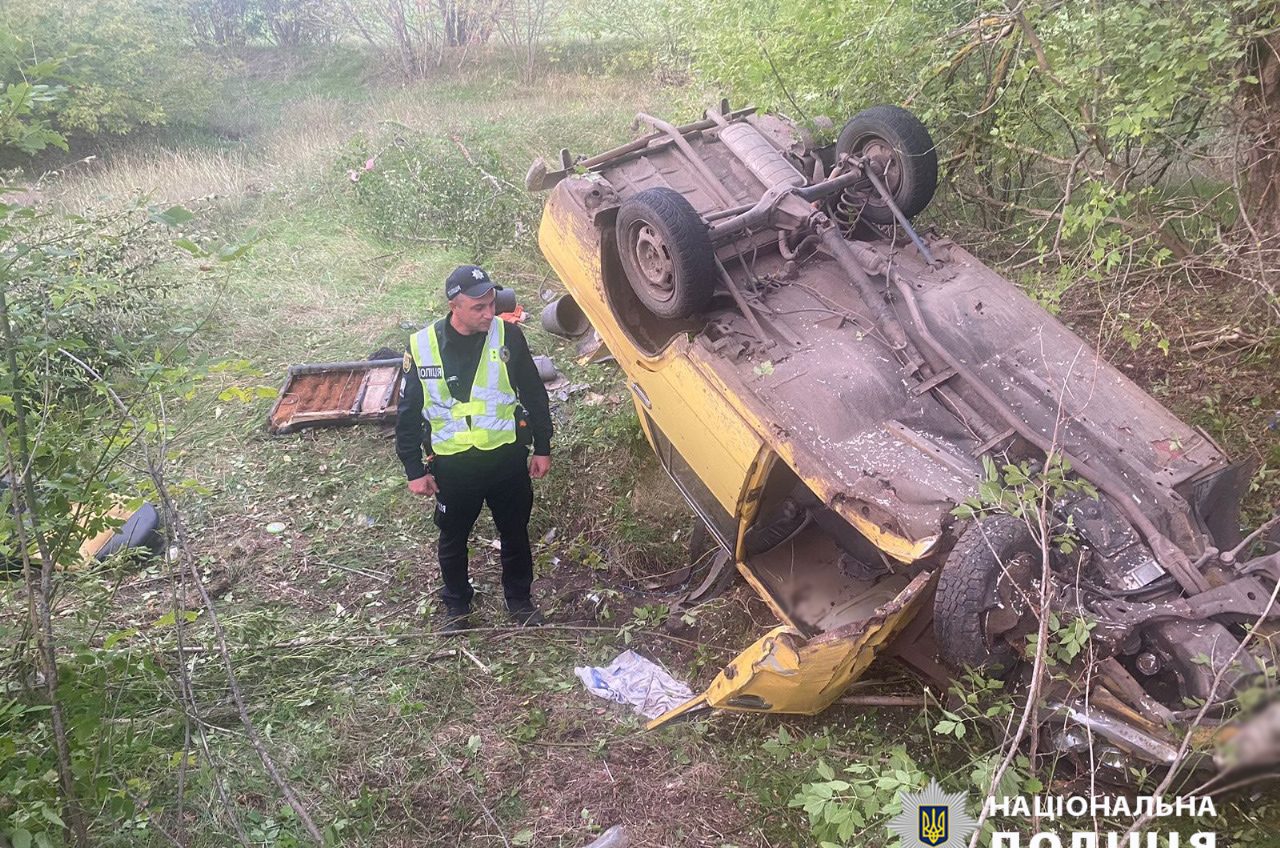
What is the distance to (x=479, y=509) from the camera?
391 centimetres

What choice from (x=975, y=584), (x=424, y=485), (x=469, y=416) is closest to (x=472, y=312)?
(x=469, y=416)

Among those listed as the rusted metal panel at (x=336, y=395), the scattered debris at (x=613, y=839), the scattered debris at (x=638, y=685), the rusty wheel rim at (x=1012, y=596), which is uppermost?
the rusty wheel rim at (x=1012, y=596)

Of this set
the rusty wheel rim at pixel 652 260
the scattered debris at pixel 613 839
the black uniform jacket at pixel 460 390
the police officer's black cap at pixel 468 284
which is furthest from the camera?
the rusty wheel rim at pixel 652 260

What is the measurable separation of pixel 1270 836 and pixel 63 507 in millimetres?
3996

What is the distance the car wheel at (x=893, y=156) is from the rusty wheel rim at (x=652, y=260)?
54.7 inches

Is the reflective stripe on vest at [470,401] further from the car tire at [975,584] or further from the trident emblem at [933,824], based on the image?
the trident emblem at [933,824]

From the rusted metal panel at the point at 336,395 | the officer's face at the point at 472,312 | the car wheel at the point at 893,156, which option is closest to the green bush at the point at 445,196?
the rusted metal panel at the point at 336,395

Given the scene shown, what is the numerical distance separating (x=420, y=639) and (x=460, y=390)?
1363 mm

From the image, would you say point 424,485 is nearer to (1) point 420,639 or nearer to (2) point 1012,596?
(1) point 420,639

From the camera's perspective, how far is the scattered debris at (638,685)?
3619 mm

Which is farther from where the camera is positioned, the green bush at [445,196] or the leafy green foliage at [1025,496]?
the green bush at [445,196]

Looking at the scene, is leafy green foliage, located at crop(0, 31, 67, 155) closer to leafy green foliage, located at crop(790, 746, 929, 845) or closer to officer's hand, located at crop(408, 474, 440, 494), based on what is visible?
officer's hand, located at crop(408, 474, 440, 494)

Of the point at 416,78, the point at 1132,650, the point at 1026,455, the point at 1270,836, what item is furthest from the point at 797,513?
the point at 416,78

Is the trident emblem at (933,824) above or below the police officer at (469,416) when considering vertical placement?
below
